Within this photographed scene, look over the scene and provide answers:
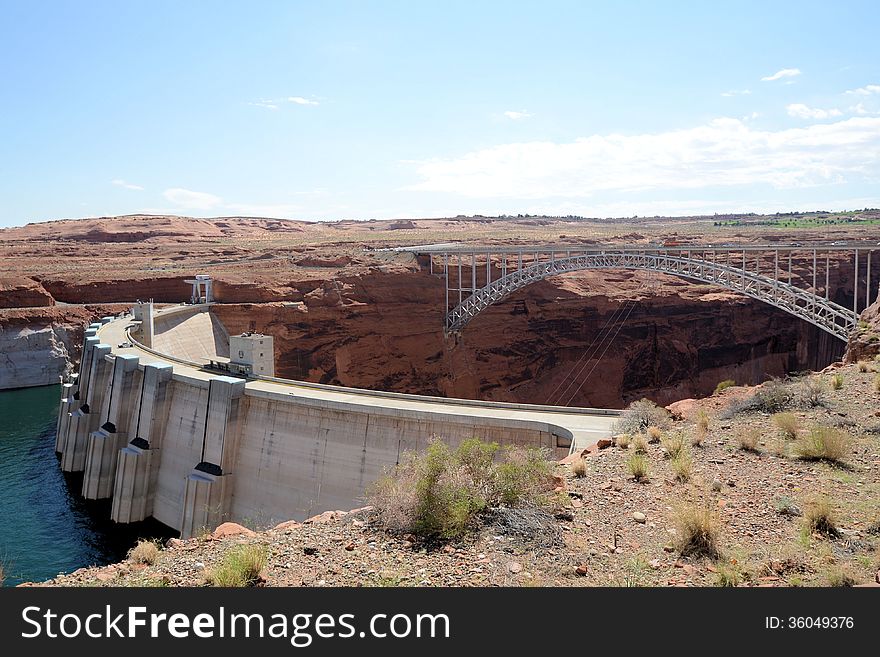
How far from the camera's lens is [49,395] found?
49844 millimetres

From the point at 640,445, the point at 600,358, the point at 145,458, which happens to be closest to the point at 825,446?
the point at 640,445

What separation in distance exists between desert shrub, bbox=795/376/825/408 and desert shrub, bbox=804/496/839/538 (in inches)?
288

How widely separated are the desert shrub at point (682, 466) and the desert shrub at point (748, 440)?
1.12m

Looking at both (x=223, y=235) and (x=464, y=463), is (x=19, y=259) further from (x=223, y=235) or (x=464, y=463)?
(x=464, y=463)

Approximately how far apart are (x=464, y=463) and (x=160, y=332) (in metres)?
36.6

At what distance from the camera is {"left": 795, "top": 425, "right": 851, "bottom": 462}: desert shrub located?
12.4 m

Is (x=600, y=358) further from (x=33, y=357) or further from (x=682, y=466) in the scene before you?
(x=33, y=357)

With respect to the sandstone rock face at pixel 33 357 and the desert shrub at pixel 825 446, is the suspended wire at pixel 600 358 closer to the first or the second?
the desert shrub at pixel 825 446

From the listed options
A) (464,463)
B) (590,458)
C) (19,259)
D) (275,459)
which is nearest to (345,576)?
(464,463)

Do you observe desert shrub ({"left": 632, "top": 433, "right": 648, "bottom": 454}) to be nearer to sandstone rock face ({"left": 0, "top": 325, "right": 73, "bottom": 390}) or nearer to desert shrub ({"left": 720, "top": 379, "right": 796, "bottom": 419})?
desert shrub ({"left": 720, "top": 379, "right": 796, "bottom": 419})

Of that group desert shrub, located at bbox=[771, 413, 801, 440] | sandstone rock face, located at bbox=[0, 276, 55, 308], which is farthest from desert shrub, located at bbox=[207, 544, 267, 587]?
sandstone rock face, located at bbox=[0, 276, 55, 308]

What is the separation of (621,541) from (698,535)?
3.70 ft

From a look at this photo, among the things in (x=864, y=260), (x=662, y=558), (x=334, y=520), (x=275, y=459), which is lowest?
(x=275, y=459)

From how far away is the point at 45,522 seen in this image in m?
27.5
